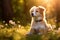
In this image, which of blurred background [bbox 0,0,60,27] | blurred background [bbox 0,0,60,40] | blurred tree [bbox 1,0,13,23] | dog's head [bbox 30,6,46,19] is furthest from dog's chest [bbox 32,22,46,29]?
blurred tree [bbox 1,0,13,23]

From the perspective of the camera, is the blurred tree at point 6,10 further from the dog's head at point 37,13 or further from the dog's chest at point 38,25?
the dog's chest at point 38,25

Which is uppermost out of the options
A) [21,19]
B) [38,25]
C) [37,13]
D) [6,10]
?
[37,13]

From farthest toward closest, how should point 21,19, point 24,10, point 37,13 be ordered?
point 24,10
point 21,19
point 37,13

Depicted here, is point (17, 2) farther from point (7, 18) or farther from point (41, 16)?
point (41, 16)

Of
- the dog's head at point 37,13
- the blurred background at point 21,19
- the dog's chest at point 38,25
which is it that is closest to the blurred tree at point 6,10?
the blurred background at point 21,19

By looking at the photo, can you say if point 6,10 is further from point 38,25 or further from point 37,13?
point 38,25

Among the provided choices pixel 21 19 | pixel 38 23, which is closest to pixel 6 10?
pixel 21 19

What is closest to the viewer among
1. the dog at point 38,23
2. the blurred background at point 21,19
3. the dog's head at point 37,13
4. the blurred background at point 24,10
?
the blurred background at point 21,19

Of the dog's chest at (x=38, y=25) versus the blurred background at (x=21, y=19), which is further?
the dog's chest at (x=38, y=25)

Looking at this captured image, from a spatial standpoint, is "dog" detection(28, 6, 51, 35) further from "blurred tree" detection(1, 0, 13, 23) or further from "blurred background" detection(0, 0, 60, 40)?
"blurred tree" detection(1, 0, 13, 23)

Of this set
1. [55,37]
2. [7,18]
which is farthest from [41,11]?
[7,18]

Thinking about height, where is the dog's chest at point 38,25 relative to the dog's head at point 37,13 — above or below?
below

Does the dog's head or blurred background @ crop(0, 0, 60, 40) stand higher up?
the dog's head

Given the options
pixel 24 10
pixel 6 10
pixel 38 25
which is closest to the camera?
pixel 38 25
